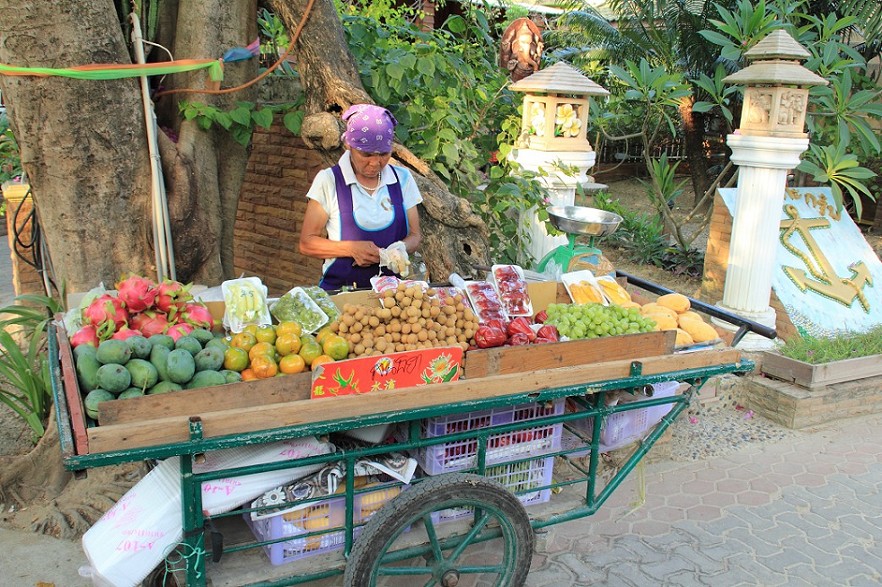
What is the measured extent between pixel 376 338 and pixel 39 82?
219cm

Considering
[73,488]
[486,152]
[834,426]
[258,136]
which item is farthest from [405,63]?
[834,426]

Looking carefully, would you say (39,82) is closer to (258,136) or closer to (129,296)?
(129,296)

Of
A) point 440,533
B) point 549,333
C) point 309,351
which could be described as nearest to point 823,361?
point 549,333

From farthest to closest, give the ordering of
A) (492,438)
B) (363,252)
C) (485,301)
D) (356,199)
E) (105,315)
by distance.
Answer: (356,199) < (363,252) < (485,301) < (492,438) < (105,315)

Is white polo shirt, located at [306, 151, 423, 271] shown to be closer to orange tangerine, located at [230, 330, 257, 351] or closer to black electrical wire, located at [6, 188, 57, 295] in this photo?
orange tangerine, located at [230, 330, 257, 351]

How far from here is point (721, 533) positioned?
3.58 meters

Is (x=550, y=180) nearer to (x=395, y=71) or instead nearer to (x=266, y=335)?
(x=395, y=71)

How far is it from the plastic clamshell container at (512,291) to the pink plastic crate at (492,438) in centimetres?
56

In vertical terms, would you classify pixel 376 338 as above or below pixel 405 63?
below

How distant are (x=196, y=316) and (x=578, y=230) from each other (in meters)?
2.23

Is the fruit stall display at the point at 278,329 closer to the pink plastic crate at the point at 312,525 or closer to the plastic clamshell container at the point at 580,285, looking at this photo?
the plastic clamshell container at the point at 580,285

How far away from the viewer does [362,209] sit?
3.51 metres

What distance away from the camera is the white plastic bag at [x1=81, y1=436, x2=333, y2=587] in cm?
208

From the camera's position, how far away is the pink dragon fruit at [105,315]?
234 centimetres
